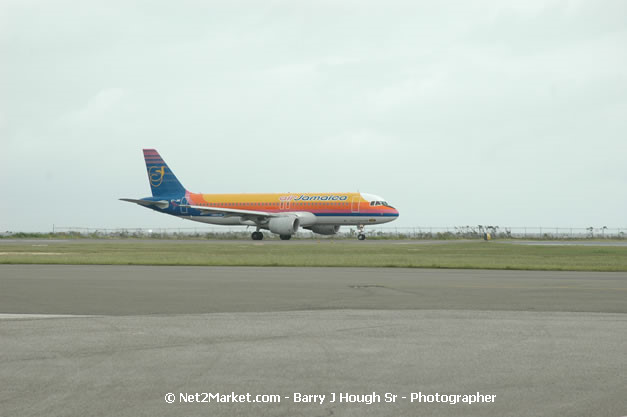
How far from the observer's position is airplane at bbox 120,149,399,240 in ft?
184

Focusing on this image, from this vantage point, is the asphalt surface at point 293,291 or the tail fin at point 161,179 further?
the tail fin at point 161,179

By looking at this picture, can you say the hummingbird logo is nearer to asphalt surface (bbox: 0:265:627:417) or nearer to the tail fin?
the tail fin

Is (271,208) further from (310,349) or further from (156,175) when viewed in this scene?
(310,349)

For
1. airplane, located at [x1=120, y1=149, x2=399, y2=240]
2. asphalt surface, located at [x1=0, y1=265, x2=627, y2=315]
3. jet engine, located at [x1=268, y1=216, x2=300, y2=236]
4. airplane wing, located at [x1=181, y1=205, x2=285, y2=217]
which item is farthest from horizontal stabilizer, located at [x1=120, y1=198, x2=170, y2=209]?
asphalt surface, located at [x1=0, y1=265, x2=627, y2=315]

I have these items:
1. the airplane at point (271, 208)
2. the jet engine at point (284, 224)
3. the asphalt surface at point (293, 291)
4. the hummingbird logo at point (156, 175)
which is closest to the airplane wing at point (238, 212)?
the airplane at point (271, 208)

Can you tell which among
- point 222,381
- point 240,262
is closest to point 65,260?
point 240,262

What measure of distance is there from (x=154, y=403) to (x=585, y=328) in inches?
238

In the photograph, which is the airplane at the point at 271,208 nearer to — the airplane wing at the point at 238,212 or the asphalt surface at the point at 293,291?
the airplane wing at the point at 238,212

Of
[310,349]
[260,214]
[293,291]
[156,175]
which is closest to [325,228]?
[260,214]

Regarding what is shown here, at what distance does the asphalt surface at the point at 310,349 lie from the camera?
17.4 feet

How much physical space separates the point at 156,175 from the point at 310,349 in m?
61.4

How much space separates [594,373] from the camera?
6223 millimetres

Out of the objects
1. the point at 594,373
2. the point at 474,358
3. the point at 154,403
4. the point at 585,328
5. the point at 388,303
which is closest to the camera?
the point at 154,403

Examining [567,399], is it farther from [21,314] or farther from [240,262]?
[240,262]
